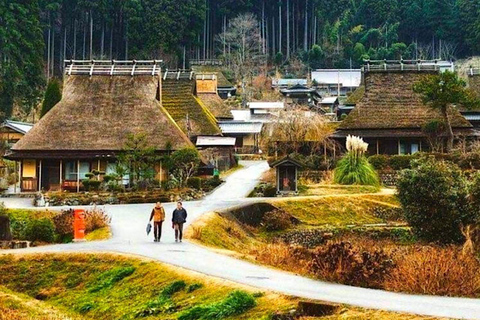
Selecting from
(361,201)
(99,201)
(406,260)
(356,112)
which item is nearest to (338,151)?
(356,112)

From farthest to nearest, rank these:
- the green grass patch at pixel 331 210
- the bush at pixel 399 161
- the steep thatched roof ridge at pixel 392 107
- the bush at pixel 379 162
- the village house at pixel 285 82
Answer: the village house at pixel 285 82
the steep thatched roof ridge at pixel 392 107
the bush at pixel 379 162
the bush at pixel 399 161
the green grass patch at pixel 331 210

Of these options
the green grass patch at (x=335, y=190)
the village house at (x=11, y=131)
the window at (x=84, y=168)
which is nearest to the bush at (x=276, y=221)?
the green grass patch at (x=335, y=190)

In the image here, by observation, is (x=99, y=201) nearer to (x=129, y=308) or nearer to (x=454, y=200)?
(x=454, y=200)

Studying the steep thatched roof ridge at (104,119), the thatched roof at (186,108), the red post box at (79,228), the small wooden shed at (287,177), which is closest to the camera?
the red post box at (79,228)

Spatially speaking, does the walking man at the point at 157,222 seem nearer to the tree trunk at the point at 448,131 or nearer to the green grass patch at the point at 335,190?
the green grass patch at the point at 335,190

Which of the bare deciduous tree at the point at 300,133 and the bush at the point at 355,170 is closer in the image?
the bush at the point at 355,170

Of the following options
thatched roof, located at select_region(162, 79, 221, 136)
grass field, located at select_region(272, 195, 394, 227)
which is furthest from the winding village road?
thatched roof, located at select_region(162, 79, 221, 136)

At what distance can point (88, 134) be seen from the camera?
39.1m

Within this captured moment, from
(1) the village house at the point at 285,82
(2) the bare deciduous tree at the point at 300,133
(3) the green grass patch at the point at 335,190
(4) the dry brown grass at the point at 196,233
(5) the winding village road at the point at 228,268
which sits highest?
(1) the village house at the point at 285,82

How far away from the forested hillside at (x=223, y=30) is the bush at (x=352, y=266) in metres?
52.6

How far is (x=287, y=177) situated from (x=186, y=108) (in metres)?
18.2

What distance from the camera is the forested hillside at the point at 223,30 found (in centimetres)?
7531

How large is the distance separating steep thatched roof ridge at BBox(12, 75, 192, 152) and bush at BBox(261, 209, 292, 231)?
31.3ft

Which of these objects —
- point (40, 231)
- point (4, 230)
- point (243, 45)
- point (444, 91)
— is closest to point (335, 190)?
point (444, 91)
